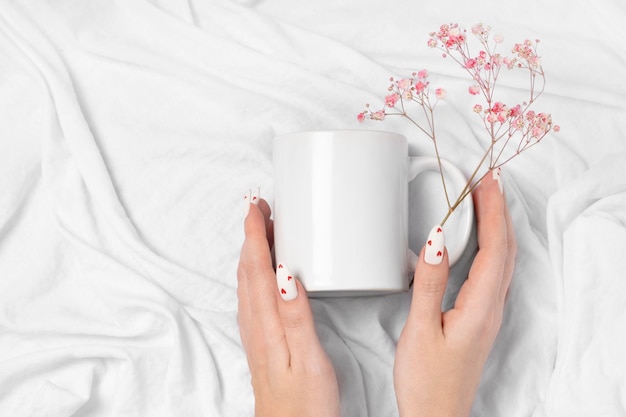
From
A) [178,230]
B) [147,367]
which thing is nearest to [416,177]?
[178,230]

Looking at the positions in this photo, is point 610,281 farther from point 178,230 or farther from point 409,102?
point 178,230

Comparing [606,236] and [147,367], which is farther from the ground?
[606,236]

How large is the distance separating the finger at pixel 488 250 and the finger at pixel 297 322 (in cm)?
18

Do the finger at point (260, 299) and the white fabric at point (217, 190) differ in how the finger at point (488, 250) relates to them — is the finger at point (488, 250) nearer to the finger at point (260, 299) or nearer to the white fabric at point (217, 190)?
the white fabric at point (217, 190)

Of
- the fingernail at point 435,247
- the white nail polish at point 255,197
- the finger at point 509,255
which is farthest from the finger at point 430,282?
the white nail polish at point 255,197

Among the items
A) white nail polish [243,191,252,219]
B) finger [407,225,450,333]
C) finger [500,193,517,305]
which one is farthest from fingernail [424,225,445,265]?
white nail polish [243,191,252,219]

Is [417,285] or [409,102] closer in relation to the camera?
[417,285]

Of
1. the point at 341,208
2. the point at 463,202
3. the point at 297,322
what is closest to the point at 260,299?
the point at 297,322

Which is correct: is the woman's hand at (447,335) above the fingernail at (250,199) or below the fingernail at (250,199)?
below

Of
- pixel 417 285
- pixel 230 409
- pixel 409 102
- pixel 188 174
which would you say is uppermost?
pixel 409 102

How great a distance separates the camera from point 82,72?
106 cm

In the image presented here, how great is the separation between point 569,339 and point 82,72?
2.47 ft

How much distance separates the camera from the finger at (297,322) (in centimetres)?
85

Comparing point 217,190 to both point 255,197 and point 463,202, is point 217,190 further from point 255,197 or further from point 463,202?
point 463,202
